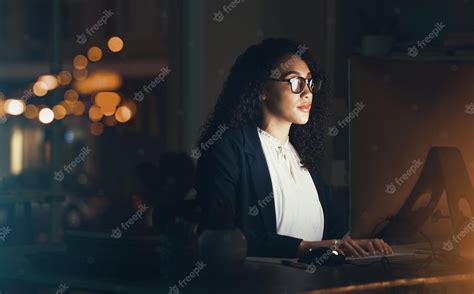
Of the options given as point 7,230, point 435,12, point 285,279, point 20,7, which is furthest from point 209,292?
point 20,7

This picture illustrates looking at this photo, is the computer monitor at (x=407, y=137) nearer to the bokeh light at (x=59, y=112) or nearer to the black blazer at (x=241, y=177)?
the black blazer at (x=241, y=177)

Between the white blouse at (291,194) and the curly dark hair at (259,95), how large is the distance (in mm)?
65

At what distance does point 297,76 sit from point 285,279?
39.4 inches

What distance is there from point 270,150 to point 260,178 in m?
0.11

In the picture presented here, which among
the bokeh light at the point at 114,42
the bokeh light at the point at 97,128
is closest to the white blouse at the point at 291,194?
the bokeh light at the point at 114,42

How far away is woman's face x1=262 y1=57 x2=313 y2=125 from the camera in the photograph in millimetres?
3123

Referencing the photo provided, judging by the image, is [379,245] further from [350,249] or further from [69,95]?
[69,95]

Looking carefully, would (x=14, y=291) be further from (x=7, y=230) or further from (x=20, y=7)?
(x=20, y=7)

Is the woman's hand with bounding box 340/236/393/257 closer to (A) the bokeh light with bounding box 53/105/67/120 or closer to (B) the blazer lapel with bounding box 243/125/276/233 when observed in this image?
(B) the blazer lapel with bounding box 243/125/276/233

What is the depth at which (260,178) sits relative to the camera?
3.15 meters

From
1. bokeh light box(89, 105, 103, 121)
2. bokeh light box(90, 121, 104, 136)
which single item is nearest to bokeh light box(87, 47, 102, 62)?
bokeh light box(89, 105, 103, 121)

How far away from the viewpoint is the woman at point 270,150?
3117 millimetres

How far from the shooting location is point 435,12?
508 cm

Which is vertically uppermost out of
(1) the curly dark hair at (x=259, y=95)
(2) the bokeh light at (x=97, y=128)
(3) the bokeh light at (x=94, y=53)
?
(3) the bokeh light at (x=94, y=53)
